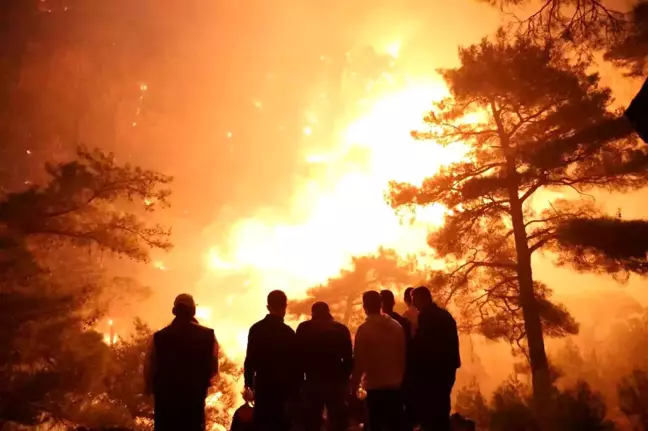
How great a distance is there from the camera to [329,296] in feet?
84.4

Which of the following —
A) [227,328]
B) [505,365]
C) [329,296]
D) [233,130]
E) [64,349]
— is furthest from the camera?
[233,130]

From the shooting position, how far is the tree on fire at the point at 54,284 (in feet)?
37.5

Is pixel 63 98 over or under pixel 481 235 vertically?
over

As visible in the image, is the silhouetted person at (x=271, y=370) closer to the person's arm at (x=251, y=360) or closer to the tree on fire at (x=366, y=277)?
the person's arm at (x=251, y=360)

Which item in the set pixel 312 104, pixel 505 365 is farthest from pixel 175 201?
pixel 505 365

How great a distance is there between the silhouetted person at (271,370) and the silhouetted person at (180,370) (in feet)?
1.83

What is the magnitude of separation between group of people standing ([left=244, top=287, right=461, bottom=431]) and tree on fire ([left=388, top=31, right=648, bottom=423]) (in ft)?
21.3

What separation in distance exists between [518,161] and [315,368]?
9.16 m

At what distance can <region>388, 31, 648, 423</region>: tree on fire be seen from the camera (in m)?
11.4

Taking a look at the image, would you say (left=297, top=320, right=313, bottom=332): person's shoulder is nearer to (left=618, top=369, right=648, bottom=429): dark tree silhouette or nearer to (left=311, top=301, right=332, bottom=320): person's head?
(left=311, top=301, right=332, bottom=320): person's head

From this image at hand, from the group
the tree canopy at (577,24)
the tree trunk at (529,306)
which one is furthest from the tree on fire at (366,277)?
the tree canopy at (577,24)

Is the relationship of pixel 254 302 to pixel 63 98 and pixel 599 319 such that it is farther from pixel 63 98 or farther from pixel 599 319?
pixel 599 319

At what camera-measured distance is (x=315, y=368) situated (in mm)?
5297

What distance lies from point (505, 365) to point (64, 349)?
142 feet
